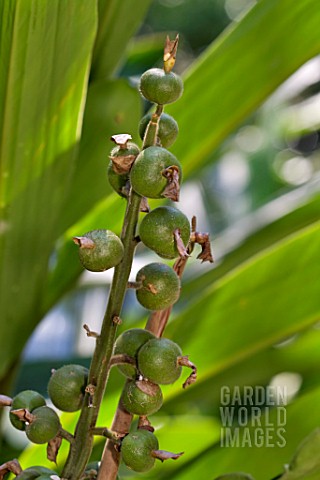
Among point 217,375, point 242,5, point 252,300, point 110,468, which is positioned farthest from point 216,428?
point 242,5

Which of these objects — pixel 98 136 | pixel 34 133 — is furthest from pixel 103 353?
pixel 98 136

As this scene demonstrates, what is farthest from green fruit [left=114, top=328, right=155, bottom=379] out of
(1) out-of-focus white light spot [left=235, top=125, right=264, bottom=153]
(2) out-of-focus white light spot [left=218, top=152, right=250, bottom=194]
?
(1) out-of-focus white light spot [left=235, top=125, right=264, bottom=153]

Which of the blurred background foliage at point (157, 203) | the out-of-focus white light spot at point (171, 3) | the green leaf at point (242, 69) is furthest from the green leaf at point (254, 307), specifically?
the out-of-focus white light spot at point (171, 3)

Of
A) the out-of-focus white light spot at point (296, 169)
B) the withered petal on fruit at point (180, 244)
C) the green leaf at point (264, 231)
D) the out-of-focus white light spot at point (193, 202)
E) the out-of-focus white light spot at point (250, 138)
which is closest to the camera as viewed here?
the withered petal on fruit at point (180, 244)

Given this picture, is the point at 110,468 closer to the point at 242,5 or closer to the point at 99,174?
the point at 99,174

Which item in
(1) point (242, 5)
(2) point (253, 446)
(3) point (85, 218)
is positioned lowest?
(2) point (253, 446)

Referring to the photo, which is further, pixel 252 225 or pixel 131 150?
pixel 252 225

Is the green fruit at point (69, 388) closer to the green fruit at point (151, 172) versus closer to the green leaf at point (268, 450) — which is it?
the green fruit at point (151, 172)

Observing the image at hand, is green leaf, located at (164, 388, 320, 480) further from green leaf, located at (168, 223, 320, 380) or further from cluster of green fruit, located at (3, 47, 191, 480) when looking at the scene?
cluster of green fruit, located at (3, 47, 191, 480)
